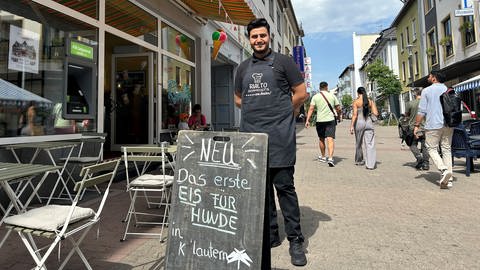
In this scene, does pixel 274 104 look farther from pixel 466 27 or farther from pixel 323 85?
pixel 466 27

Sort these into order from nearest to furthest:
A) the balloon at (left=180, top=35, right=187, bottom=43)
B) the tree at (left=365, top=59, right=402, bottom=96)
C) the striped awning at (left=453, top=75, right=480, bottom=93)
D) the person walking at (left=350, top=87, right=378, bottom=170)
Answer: the person walking at (left=350, top=87, right=378, bottom=170), the balloon at (left=180, top=35, right=187, bottom=43), the striped awning at (left=453, top=75, right=480, bottom=93), the tree at (left=365, top=59, right=402, bottom=96)

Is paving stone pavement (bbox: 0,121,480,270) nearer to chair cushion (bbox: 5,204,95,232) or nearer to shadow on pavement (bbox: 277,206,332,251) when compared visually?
shadow on pavement (bbox: 277,206,332,251)

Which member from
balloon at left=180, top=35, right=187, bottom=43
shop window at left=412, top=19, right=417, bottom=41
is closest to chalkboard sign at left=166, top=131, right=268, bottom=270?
balloon at left=180, top=35, right=187, bottom=43

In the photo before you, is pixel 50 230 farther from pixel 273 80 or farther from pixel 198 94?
pixel 198 94

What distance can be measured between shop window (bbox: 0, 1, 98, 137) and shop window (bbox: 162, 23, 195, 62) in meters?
2.77

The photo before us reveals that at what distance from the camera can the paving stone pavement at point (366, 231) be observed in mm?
2918

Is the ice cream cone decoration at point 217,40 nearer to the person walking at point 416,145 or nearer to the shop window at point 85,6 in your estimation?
the shop window at point 85,6

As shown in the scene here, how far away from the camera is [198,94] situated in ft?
35.5

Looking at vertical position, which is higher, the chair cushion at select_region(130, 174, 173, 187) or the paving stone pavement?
the chair cushion at select_region(130, 174, 173, 187)

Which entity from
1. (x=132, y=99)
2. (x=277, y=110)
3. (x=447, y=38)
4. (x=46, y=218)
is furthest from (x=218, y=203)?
(x=447, y=38)

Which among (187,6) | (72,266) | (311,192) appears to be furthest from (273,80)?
(187,6)

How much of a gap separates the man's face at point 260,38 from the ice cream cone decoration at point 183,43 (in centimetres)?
680

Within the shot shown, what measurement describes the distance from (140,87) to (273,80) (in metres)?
6.50

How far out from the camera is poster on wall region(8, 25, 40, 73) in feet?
15.7
